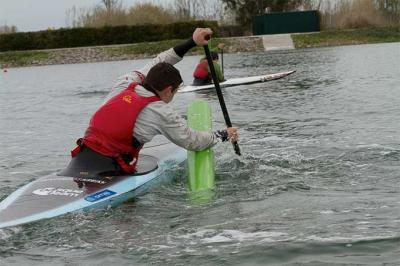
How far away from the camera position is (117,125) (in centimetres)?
618

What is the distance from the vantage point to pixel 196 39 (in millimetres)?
6969

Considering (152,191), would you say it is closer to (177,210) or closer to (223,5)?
(177,210)

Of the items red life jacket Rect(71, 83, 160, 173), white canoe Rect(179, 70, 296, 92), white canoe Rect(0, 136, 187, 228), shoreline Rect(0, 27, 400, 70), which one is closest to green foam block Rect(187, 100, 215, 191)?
white canoe Rect(0, 136, 187, 228)

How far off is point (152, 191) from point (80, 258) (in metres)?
1.93

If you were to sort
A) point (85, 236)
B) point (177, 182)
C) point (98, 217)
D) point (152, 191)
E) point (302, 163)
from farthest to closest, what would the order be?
point (302, 163) < point (177, 182) < point (152, 191) < point (98, 217) < point (85, 236)

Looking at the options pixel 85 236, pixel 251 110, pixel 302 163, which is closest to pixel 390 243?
pixel 85 236

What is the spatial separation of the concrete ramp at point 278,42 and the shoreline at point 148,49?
318mm

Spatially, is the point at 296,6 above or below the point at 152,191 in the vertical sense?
above

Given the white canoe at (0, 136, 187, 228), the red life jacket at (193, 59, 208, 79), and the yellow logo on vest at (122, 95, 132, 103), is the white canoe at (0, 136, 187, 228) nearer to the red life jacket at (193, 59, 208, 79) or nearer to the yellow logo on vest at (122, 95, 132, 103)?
the yellow logo on vest at (122, 95, 132, 103)

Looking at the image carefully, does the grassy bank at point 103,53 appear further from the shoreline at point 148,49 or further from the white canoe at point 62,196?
the white canoe at point 62,196

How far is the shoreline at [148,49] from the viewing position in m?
45.7

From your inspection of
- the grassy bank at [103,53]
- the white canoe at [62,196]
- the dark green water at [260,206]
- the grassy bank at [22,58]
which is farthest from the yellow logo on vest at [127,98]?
the grassy bank at [22,58]

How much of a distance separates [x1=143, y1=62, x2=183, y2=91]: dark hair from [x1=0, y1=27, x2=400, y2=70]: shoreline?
39404mm

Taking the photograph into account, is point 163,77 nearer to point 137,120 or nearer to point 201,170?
point 137,120
